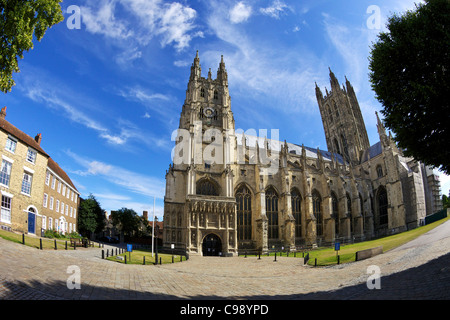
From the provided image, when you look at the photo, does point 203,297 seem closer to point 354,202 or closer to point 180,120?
point 180,120

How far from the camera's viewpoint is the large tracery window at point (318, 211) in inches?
1747

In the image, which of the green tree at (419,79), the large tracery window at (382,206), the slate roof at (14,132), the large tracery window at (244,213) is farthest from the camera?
the large tracery window at (382,206)

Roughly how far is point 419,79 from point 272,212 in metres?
32.7

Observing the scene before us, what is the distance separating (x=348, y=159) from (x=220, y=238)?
41.4 metres

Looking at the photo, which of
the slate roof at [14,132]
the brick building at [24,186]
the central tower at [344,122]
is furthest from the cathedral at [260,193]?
the slate roof at [14,132]

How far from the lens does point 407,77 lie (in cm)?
1231

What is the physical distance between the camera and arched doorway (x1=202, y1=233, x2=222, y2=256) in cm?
3747

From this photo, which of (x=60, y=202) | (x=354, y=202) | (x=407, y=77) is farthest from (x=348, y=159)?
(x=60, y=202)

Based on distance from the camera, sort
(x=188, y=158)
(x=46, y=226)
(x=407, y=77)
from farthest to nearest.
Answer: (x=188, y=158)
(x=46, y=226)
(x=407, y=77)

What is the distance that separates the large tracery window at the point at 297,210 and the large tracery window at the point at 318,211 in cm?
310

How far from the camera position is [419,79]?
11.9 metres

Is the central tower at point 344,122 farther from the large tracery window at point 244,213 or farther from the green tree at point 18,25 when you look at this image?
the green tree at point 18,25

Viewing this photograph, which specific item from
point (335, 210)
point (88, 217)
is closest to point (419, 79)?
point (335, 210)
